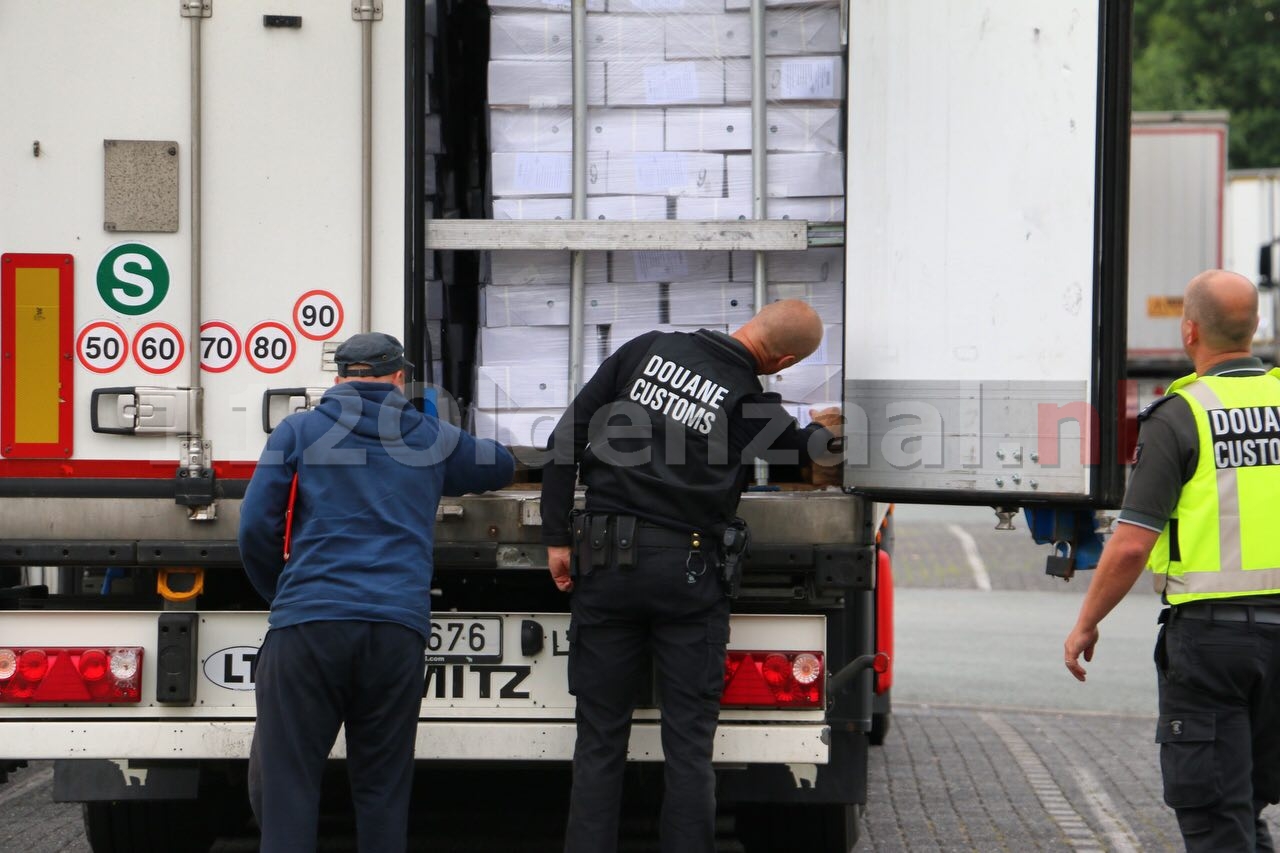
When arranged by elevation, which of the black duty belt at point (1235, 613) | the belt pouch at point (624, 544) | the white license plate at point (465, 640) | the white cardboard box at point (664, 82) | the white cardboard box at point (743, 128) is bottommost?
the white license plate at point (465, 640)

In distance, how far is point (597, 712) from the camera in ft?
15.1

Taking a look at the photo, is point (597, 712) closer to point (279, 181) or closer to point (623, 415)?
point (623, 415)

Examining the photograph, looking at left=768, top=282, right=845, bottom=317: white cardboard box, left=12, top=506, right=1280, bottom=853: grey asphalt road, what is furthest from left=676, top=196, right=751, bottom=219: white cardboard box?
left=12, top=506, right=1280, bottom=853: grey asphalt road

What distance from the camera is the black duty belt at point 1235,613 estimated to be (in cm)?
409

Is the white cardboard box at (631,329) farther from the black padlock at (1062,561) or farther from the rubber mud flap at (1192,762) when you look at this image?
the rubber mud flap at (1192,762)

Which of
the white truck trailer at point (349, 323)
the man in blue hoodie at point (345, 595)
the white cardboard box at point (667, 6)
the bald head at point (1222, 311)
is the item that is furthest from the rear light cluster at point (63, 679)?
the bald head at point (1222, 311)

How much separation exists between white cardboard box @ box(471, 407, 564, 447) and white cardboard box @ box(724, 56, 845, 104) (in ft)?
3.67

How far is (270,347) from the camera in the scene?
4.62m

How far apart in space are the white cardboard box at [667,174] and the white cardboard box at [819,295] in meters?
0.34

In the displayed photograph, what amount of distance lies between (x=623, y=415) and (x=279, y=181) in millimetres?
1127

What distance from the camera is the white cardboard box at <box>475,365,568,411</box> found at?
17.0 feet

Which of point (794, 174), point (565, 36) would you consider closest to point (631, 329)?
point (794, 174)

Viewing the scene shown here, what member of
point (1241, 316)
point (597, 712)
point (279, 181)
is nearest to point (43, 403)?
point (279, 181)

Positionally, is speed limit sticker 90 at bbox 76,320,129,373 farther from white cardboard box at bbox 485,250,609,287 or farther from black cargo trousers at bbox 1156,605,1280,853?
black cargo trousers at bbox 1156,605,1280,853
